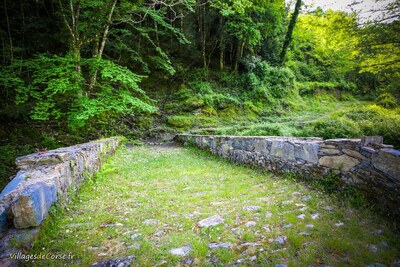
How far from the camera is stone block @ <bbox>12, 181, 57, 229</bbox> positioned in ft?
7.38

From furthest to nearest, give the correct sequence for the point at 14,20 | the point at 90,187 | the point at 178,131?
the point at 178,131
the point at 14,20
the point at 90,187

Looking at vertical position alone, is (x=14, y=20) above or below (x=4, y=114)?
above

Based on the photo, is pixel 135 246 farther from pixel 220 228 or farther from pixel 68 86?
pixel 68 86

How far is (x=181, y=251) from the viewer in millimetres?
2336

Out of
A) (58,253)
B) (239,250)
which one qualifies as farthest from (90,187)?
(239,250)

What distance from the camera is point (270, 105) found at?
17.8m

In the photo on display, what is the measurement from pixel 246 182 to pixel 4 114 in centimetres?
1209

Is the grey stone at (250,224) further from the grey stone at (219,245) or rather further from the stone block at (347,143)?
the stone block at (347,143)

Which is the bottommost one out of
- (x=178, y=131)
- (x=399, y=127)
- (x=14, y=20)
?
(x=178, y=131)

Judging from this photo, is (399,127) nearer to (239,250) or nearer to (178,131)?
(239,250)

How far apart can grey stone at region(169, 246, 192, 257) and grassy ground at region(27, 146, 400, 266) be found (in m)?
0.04

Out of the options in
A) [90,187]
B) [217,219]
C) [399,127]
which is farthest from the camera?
[399,127]

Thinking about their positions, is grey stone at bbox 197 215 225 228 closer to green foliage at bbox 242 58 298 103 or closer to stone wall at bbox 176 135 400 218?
stone wall at bbox 176 135 400 218

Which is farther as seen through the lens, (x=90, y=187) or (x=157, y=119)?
(x=157, y=119)
